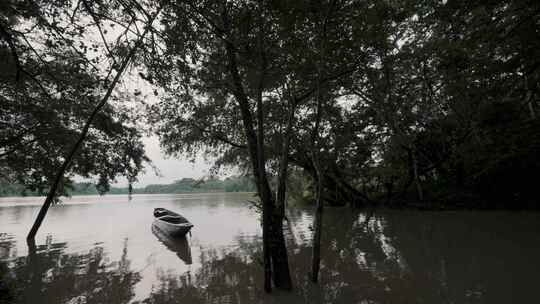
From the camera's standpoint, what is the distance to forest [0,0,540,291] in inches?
192

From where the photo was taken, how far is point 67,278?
7.90 m

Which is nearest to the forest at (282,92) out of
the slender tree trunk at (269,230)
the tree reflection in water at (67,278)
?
the slender tree trunk at (269,230)

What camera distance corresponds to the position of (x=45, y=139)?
34.5 feet

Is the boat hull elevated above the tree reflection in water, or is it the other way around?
the boat hull

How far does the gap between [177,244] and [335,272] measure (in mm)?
7711

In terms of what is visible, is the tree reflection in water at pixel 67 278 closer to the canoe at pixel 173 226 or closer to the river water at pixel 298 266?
the river water at pixel 298 266

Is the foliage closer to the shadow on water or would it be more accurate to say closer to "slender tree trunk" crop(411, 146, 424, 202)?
the shadow on water

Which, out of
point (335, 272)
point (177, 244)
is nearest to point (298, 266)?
point (335, 272)

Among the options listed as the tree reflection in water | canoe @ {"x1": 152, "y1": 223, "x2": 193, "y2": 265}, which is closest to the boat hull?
canoe @ {"x1": 152, "y1": 223, "x2": 193, "y2": 265}

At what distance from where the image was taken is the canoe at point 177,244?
9.85 m

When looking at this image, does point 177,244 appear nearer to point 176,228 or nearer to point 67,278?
point 176,228

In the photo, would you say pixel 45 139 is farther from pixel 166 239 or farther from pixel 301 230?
pixel 301 230

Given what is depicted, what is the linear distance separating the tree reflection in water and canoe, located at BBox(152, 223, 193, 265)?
69.1 inches

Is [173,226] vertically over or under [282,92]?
under
